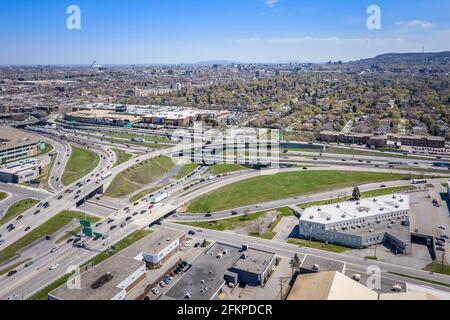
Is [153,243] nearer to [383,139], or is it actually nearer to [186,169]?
[186,169]

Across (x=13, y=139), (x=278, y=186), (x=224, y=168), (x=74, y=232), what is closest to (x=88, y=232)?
(x=74, y=232)

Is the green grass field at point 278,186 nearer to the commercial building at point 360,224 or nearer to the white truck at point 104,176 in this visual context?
the commercial building at point 360,224

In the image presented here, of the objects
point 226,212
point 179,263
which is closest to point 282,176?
point 226,212

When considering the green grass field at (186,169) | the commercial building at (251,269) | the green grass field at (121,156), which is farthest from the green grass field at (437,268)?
the green grass field at (121,156)

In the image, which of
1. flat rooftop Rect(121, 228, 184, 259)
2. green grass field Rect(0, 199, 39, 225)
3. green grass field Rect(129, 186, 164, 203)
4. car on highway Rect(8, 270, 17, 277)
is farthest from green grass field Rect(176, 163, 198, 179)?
car on highway Rect(8, 270, 17, 277)
